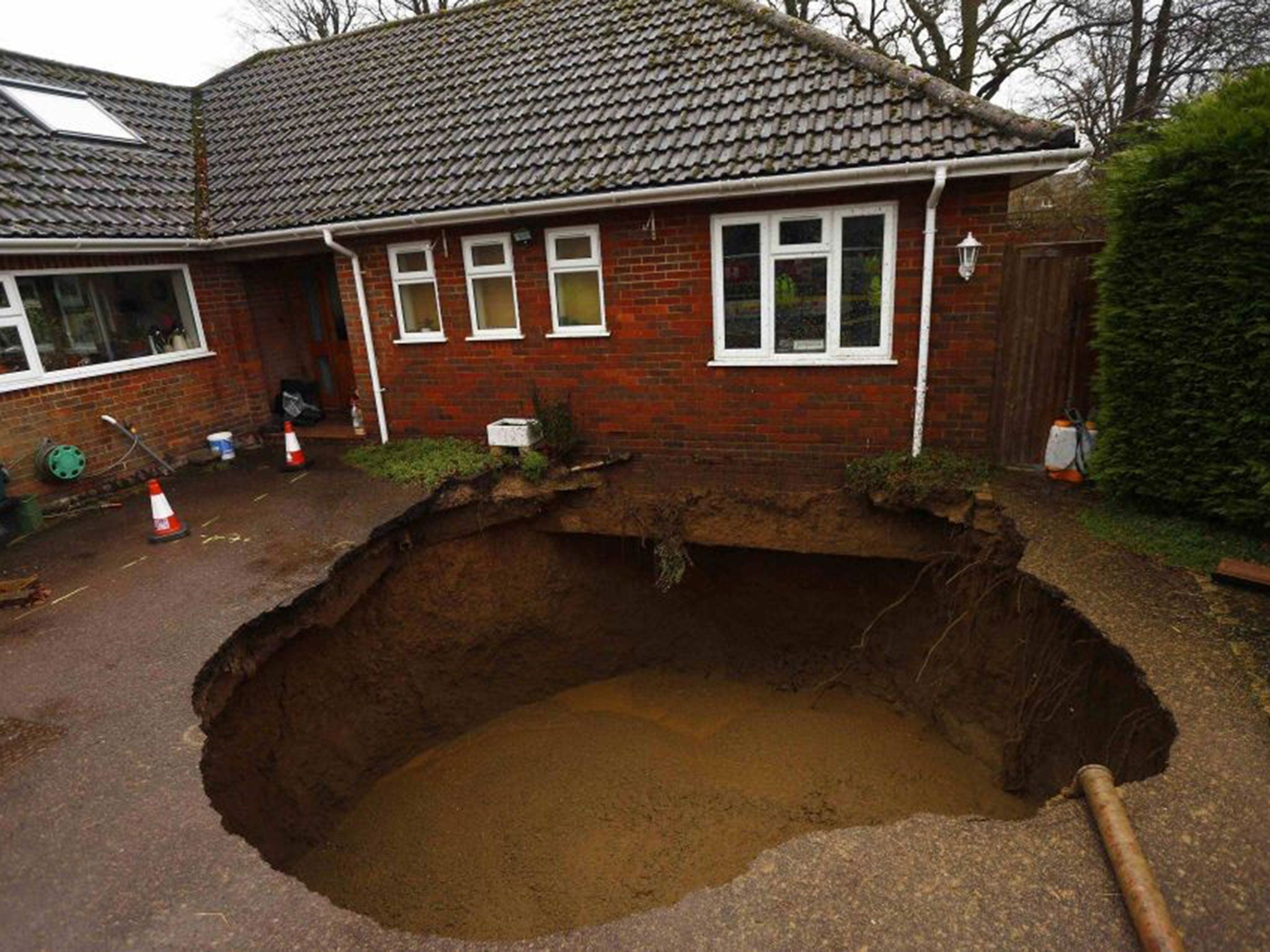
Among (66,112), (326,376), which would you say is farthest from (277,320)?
(66,112)

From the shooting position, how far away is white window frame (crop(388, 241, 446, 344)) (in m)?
7.94

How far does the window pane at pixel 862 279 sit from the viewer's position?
20.9 feet

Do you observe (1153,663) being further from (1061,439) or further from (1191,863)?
(1061,439)

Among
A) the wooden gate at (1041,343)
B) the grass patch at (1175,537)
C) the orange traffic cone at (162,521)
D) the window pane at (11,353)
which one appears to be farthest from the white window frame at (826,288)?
the window pane at (11,353)

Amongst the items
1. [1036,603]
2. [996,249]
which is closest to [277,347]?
[996,249]

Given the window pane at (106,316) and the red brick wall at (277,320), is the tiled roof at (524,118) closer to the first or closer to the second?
the window pane at (106,316)

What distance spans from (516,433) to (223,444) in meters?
4.02

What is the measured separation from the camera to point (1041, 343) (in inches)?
256

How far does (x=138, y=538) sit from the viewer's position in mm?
6586

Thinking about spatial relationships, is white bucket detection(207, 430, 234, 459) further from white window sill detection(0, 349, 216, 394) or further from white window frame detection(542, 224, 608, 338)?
white window frame detection(542, 224, 608, 338)

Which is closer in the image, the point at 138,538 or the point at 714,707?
the point at 138,538

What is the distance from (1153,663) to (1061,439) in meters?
3.05

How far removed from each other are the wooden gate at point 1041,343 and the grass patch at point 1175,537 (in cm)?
117

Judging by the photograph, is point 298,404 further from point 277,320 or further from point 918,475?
point 918,475
